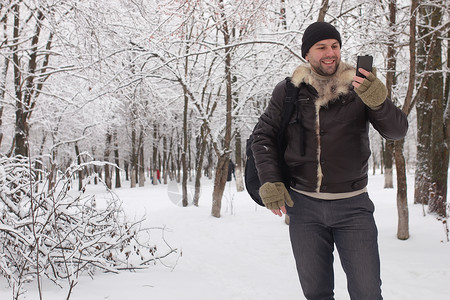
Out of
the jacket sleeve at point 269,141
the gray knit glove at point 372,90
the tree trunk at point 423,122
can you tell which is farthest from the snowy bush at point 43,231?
the tree trunk at point 423,122

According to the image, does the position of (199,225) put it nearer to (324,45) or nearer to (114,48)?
(114,48)

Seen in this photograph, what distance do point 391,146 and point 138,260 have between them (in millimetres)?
4152

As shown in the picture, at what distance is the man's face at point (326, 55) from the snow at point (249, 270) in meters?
2.35

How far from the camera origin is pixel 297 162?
208 centimetres

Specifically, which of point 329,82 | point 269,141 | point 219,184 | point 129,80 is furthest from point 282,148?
point 129,80

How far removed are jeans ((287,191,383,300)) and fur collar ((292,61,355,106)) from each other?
23.1 inches

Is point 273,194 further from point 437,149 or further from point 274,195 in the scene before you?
point 437,149

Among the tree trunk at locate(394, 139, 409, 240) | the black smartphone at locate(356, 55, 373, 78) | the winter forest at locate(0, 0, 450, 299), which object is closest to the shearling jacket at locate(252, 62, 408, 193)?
the black smartphone at locate(356, 55, 373, 78)

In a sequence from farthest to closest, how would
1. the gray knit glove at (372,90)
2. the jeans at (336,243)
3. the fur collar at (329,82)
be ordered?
the fur collar at (329,82) < the jeans at (336,243) < the gray knit glove at (372,90)

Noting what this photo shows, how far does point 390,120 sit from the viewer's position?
1852 millimetres

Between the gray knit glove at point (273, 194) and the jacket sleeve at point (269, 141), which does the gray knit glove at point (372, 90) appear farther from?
the gray knit glove at point (273, 194)

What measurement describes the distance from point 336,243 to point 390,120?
743 mm

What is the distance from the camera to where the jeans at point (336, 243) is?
1.90 metres

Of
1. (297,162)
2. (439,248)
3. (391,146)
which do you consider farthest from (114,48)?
(439,248)
